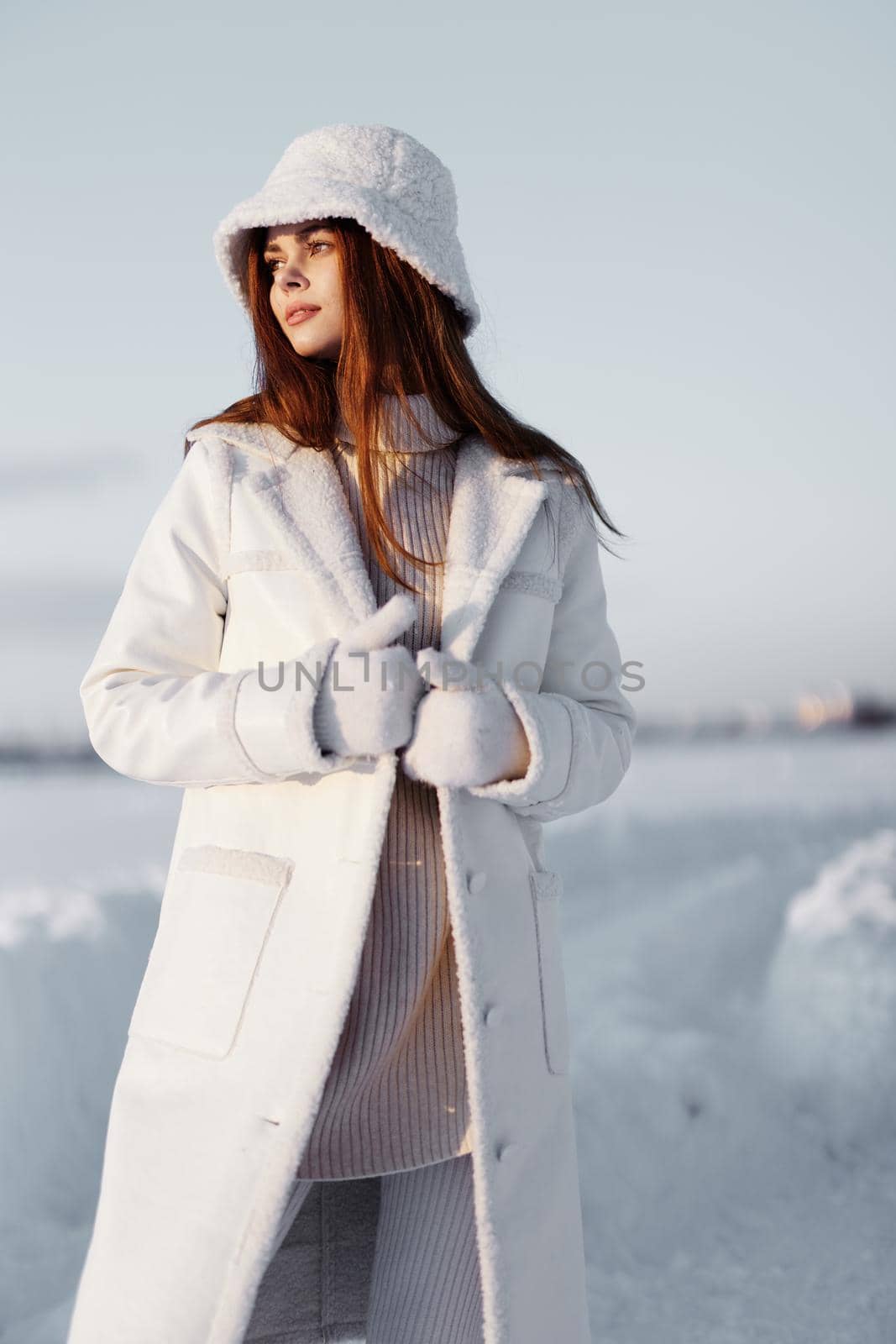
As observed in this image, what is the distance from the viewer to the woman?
3.45 ft

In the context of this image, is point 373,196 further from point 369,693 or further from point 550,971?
point 550,971

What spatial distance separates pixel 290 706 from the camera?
103 cm

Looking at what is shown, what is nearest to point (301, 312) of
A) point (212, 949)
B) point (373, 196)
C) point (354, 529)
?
point (373, 196)

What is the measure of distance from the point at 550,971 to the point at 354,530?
19.0 inches

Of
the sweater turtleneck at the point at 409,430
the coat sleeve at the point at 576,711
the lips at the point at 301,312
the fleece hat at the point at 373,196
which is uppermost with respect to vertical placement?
the fleece hat at the point at 373,196

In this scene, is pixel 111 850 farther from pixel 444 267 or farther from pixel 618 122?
pixel 618 122

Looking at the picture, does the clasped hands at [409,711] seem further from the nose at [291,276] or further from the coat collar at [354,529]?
the nose at [291,276]

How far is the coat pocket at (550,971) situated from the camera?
1.18 m

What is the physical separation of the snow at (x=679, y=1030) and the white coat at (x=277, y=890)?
0.99 metres

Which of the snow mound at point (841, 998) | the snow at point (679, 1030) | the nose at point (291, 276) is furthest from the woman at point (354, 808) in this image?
the snow mound at point (841, 998)

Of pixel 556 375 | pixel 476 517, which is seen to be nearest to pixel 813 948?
pixel 556 375

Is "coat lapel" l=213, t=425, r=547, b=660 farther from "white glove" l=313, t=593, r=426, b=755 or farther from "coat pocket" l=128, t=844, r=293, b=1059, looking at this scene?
"coat pocket" l=128, t=844, r=293, b=1059

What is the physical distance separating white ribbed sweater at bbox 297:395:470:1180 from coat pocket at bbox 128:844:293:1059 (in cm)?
10

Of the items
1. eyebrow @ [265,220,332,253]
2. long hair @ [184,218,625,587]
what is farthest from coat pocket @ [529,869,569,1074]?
eyebrow @ [265,220,332,253]
